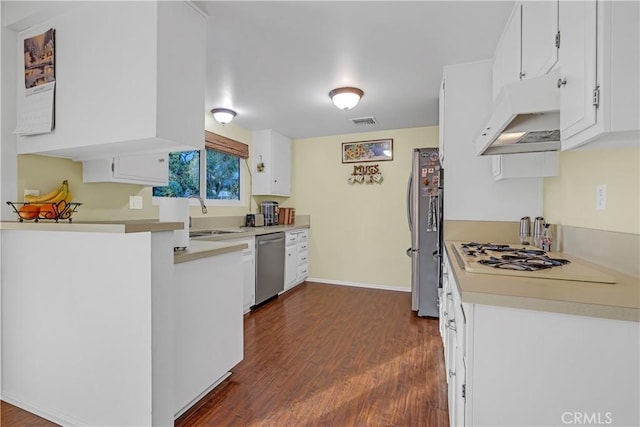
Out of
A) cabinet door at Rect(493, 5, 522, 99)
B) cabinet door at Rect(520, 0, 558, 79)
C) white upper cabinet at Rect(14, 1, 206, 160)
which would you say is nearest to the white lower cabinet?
cabinet door at Rect(520, 0, 558, 79)

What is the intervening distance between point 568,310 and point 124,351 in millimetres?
1738

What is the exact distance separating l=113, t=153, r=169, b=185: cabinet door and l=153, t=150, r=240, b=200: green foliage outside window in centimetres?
48

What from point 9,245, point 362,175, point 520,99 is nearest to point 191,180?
point 9,245

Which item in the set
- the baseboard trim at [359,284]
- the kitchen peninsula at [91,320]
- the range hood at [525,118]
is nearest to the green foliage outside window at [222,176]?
the baseboard trim at [359,284]

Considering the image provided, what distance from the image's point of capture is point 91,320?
1531mm

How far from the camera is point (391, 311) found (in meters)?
3.41

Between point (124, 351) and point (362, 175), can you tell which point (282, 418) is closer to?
point (124, 351)

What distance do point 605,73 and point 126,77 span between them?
188cm

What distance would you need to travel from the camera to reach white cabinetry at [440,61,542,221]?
237 cm

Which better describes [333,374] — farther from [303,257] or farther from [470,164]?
[303,257]

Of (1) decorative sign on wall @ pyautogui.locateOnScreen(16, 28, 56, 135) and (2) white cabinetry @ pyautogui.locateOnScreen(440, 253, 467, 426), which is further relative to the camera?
(1) decorative sign on wall @ pyautogui.locateOnScreen(16, 28, 56, 135)

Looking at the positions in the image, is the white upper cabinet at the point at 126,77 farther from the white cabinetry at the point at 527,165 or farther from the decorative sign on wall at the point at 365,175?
the decorative sign on wall at the point at 365,175

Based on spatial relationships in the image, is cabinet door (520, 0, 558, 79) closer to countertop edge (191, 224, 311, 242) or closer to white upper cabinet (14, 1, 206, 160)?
white upper cabinet (14, 1, 206, 160)

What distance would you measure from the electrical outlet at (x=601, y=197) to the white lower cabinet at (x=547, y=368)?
0.78m
